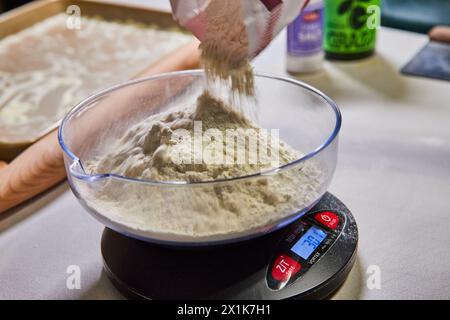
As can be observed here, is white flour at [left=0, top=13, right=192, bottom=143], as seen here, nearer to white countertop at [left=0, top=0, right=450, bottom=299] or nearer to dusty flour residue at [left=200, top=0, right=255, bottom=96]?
white countertop at [left=0, top=0, right=450, bottom=299]

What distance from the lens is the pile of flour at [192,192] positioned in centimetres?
48

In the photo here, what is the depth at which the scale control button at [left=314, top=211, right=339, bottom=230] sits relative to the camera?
1.80ft

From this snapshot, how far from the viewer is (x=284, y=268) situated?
499 millimetres

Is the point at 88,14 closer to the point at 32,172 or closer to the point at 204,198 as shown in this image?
the point at 32,172

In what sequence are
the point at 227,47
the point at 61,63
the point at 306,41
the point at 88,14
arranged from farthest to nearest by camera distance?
the point at 88,14, the point at 61,63, the point at 306,41, the point at 227,47

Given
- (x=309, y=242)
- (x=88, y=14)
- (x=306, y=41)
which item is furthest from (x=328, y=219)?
(x=88, y=14)

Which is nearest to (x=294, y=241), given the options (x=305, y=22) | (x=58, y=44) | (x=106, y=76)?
(x=305, y=22)

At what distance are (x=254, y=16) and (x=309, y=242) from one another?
251 mm

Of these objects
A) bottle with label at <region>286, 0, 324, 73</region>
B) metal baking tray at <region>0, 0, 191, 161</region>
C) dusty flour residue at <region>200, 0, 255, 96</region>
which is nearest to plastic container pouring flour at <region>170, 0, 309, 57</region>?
dusty flour residue at <region>200, 0, 255, 96</region>

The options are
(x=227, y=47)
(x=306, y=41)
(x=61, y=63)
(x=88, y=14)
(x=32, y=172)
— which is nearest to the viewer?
(x=227, y=47)

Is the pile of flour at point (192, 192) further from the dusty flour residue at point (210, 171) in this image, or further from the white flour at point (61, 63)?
the white flour at point (61, 63)

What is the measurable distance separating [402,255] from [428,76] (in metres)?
0.53

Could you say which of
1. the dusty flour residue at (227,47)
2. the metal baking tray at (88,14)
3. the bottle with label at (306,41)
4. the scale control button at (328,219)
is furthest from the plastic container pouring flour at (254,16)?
the metal baking tray at (88,14)
